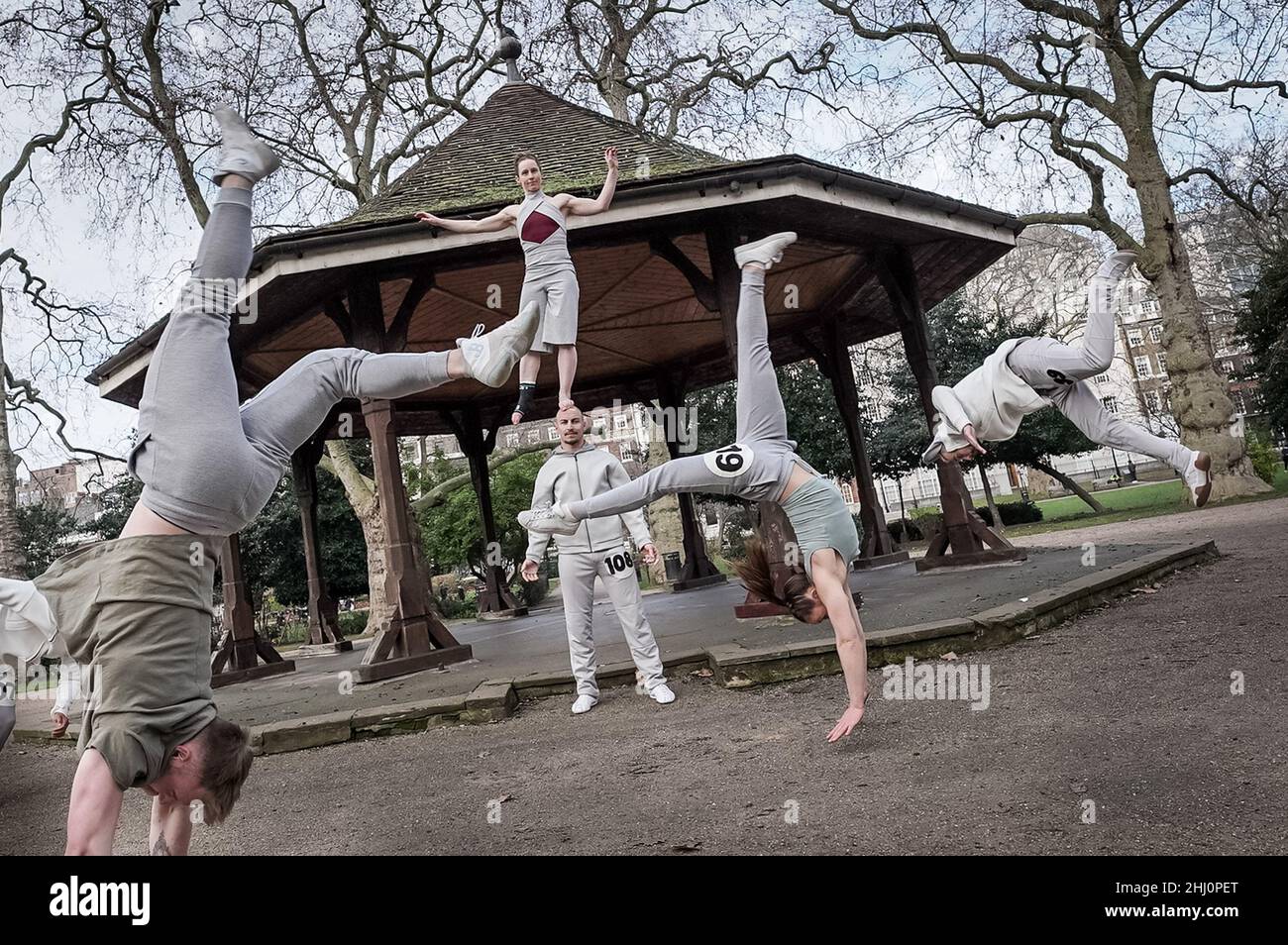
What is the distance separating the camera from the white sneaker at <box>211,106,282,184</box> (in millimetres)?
2791

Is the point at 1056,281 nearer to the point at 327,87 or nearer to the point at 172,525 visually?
the point at 327,87

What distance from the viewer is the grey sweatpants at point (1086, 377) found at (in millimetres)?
5043

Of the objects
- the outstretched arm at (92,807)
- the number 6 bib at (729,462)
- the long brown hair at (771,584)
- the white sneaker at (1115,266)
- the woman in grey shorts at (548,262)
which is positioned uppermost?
the woman in grey shorts at (548,262)

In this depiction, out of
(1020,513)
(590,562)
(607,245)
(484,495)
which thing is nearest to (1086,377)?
(590,562)

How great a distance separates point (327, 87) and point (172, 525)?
20.4 m

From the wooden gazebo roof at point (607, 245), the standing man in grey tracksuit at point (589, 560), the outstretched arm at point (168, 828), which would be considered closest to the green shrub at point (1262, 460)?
the wooden gazebo roof at point (607, 245)

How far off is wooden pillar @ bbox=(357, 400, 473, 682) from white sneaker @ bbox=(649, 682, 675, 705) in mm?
3040

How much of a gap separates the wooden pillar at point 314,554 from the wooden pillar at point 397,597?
571cm

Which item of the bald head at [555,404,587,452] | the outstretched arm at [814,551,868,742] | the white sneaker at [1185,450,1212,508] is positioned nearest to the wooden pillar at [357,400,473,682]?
the bald head at [555,404,587,452]

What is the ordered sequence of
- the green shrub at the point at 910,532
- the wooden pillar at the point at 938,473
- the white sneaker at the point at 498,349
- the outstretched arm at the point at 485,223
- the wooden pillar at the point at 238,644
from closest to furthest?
1. the white sneaker at the point at 498,349
2. the outstretched arm at the point at 485,223
3. the wooden pillar at the point at 938,473
4. the wooden pillar at the point at 238,644
5. the green shrub at the point at 910,532

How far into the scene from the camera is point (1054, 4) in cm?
1788

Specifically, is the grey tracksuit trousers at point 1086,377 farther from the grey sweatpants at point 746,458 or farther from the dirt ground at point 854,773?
the grey sweatpants at point 746,458

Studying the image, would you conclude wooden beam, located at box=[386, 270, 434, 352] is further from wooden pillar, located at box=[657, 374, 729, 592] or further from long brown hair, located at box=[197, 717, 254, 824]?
wooden pillar, located at box=[657, 374, 729, 592]

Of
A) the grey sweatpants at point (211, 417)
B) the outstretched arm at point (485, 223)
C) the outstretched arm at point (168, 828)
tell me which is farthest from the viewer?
the outstretched arm at point (485, 223)
